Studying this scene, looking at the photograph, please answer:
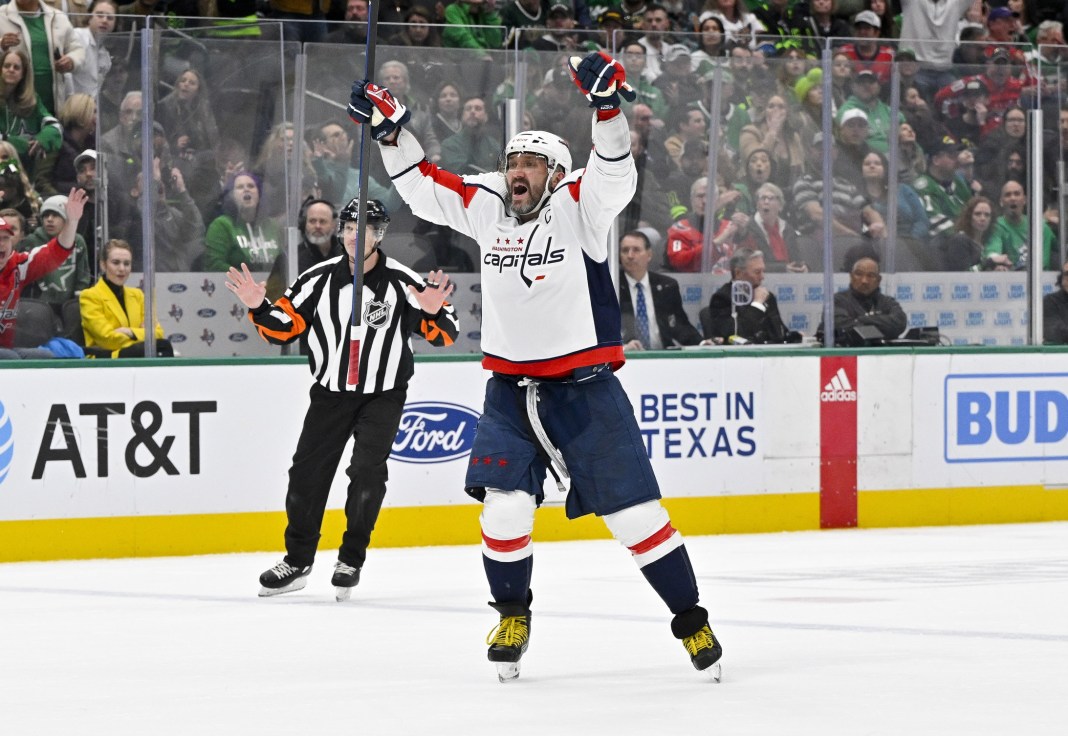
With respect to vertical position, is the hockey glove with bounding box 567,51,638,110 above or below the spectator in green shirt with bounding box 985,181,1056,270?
above

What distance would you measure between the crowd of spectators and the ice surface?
1782 mm

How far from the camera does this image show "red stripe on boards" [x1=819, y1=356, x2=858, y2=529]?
33.0 feet

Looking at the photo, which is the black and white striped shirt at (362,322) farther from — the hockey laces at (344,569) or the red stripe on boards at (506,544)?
the red stripe on boards at (506,544)

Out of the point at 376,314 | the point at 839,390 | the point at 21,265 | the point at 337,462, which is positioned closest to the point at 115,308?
the point at 21,265

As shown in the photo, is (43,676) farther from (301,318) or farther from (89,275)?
(89,275)

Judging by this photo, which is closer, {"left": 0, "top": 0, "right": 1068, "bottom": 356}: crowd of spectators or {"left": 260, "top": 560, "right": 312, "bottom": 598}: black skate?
{"left": 260, "top": 560, "right": 312, "bottom": 598}: black skate

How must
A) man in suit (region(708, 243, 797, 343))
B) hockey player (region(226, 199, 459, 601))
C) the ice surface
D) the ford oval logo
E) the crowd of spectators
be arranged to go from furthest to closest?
man in suit (region(708, 243, 797, 343))
the ford oval logo
the crowd of spectators
hockey player (region(226, 199, 459, 601))
the ice surface

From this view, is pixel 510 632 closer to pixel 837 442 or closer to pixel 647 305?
pixel 647 305

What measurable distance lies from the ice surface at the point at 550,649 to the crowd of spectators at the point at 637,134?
1782 mm

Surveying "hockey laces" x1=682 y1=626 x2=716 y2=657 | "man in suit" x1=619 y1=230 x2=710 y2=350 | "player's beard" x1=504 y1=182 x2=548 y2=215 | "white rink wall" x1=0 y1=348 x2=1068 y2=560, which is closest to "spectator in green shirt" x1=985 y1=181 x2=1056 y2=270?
"white rink wall" x1=0 y1=348 x2=1068 y2=560

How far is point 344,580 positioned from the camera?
280 inches

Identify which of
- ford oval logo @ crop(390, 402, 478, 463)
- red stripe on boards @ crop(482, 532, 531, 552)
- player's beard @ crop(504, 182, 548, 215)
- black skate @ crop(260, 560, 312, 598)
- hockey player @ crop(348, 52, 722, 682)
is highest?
player's beard @ crop(504, 182, 548, 215)

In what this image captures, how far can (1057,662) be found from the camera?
17.0 feet

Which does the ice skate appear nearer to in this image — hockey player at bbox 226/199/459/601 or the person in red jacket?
hockey player at bbox 226/199/459/601
